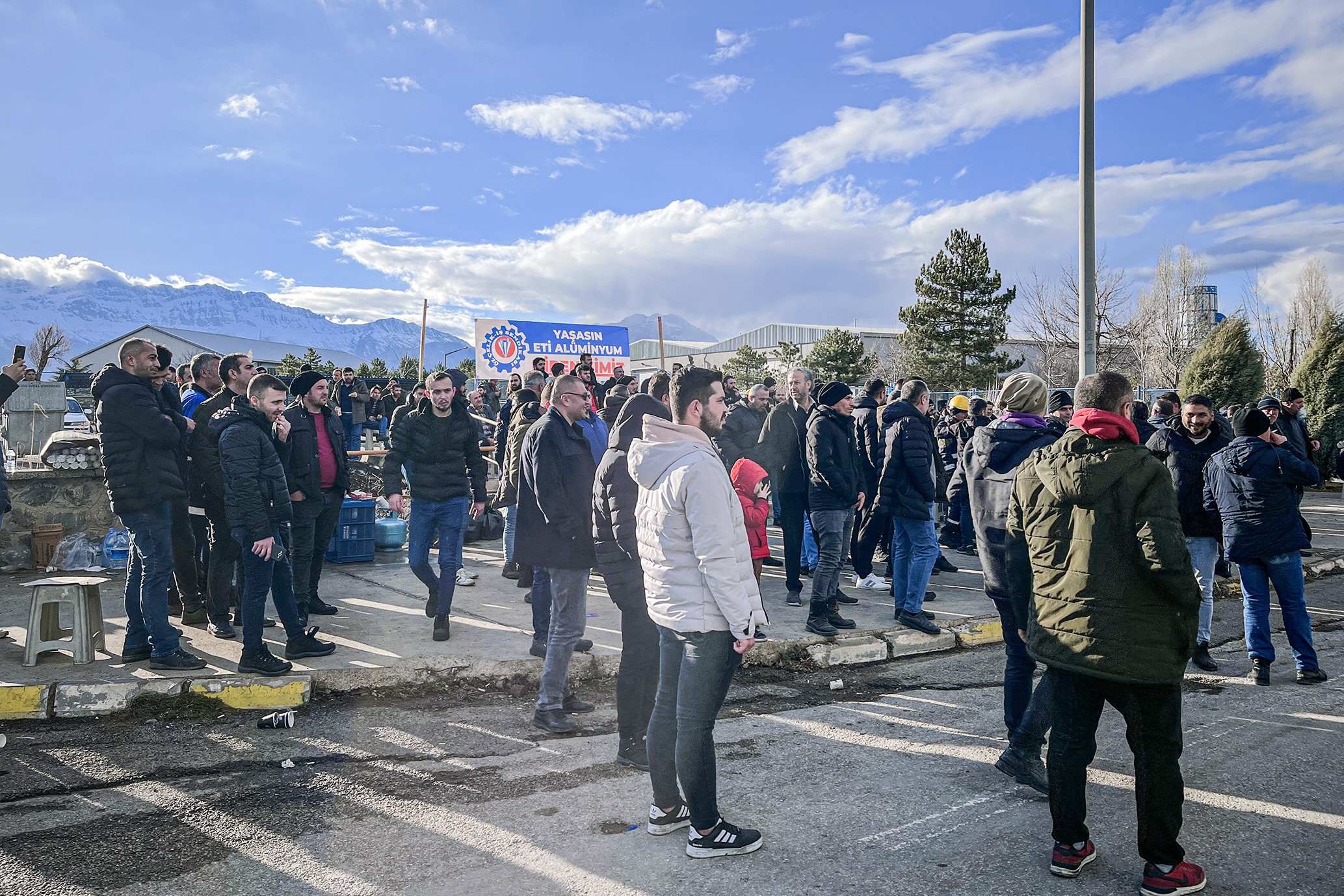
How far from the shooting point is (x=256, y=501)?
5531 millimetres

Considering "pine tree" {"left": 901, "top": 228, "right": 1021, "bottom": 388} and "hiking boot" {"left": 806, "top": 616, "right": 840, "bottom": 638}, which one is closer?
"hiking boot" {"left": 806, "top": 616, "right": 840, "bottom": 638}

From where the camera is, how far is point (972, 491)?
473 cm

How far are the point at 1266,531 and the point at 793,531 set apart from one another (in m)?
3.70

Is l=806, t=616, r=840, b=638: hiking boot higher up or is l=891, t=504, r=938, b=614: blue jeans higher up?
l=891, t=504, r=938, b=614: blue jeans

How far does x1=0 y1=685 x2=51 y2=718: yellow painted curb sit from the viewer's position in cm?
516

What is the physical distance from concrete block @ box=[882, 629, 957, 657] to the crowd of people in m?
0.13

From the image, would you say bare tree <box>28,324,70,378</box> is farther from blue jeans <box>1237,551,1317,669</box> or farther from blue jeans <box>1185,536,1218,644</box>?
blue jeans <box>1237,551,1317,669</box>

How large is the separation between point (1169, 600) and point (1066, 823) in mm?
1004

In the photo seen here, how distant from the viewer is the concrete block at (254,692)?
5.37 metres

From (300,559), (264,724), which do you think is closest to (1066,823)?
(264,724)

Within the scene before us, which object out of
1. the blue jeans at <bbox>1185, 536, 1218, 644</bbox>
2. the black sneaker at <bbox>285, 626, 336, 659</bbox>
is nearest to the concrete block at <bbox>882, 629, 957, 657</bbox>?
the blue jeans at <bbox>1185, 536, 1218, 644</bbox>

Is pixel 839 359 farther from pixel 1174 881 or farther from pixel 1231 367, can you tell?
pixel 1174 881

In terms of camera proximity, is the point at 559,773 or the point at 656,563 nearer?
the point at 656,563

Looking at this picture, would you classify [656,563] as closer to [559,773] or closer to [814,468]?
[559,773]
